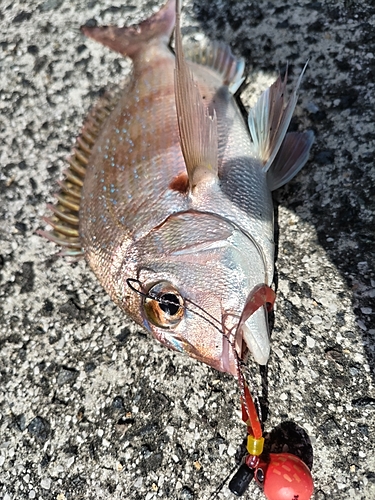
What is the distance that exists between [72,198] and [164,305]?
3.02 ft

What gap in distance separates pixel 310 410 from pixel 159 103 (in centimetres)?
154

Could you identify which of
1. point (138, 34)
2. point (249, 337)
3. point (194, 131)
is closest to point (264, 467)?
point (249, 337)

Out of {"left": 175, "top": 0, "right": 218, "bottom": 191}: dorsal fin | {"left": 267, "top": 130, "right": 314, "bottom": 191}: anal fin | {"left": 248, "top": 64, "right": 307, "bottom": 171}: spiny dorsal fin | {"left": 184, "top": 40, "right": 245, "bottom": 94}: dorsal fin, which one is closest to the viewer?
{"left": 175, "top": 0, "right": 218, "bottom": 191}: dorsal fin

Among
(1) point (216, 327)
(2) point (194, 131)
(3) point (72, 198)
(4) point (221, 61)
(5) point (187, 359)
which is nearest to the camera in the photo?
(1) point (216, 327)

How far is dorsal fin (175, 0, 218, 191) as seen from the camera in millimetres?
1890

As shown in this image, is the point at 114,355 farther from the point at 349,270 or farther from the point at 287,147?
the point at 287,147

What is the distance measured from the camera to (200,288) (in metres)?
1.74

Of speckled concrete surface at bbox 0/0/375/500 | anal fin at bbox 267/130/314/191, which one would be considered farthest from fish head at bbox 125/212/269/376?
anal fin at bbox 267/130/314/191

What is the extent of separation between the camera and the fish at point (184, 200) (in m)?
1.73

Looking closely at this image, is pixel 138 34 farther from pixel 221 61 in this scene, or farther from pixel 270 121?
pixel 270 121

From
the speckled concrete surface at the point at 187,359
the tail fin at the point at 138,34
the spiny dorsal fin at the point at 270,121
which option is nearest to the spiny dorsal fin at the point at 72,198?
the speckled concrete surface at the point at 187,359

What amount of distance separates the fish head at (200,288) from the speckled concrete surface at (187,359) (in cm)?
36

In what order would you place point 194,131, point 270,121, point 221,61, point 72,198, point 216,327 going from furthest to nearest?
1. point 221,61
2. point 72,198
3. point 270,121
4. point 194,131
5. point 216,327

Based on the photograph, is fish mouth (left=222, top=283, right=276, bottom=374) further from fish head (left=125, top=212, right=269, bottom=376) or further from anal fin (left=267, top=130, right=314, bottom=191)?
anal fin (left=267, top=130, right=314, bottom=191)
